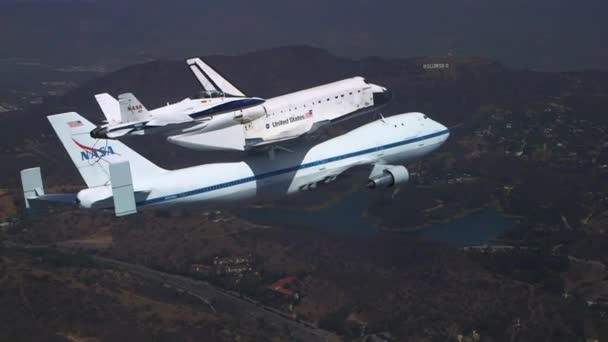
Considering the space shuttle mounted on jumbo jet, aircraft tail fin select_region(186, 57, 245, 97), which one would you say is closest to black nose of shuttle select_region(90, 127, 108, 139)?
the space shuttle mounted on jumbo jet

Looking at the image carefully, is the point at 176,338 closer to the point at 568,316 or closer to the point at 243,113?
the point at 243,113

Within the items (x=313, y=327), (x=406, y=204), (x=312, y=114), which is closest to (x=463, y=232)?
(x=406, y=204)

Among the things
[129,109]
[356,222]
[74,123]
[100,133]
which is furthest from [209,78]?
[356,222]

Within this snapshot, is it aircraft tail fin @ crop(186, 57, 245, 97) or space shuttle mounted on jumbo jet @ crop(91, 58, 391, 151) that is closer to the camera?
space shuttle mounted on jumbo jet @ crop(91, 58, 391, 151)

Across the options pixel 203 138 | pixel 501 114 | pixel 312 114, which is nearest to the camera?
pixel 203 138

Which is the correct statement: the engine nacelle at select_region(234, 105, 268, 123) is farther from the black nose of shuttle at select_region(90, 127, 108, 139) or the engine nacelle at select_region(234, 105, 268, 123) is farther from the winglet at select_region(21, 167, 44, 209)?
the winglet at select_region(21, 167, 44, 209)

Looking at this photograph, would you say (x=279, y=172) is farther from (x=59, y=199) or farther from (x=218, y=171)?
(x=59, y=199)

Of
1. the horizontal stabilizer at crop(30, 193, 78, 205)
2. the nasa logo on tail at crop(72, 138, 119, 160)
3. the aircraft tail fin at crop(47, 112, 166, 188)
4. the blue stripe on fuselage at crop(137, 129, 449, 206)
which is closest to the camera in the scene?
the horizontal stabilizer at crop(30, 193, 78, 205)
